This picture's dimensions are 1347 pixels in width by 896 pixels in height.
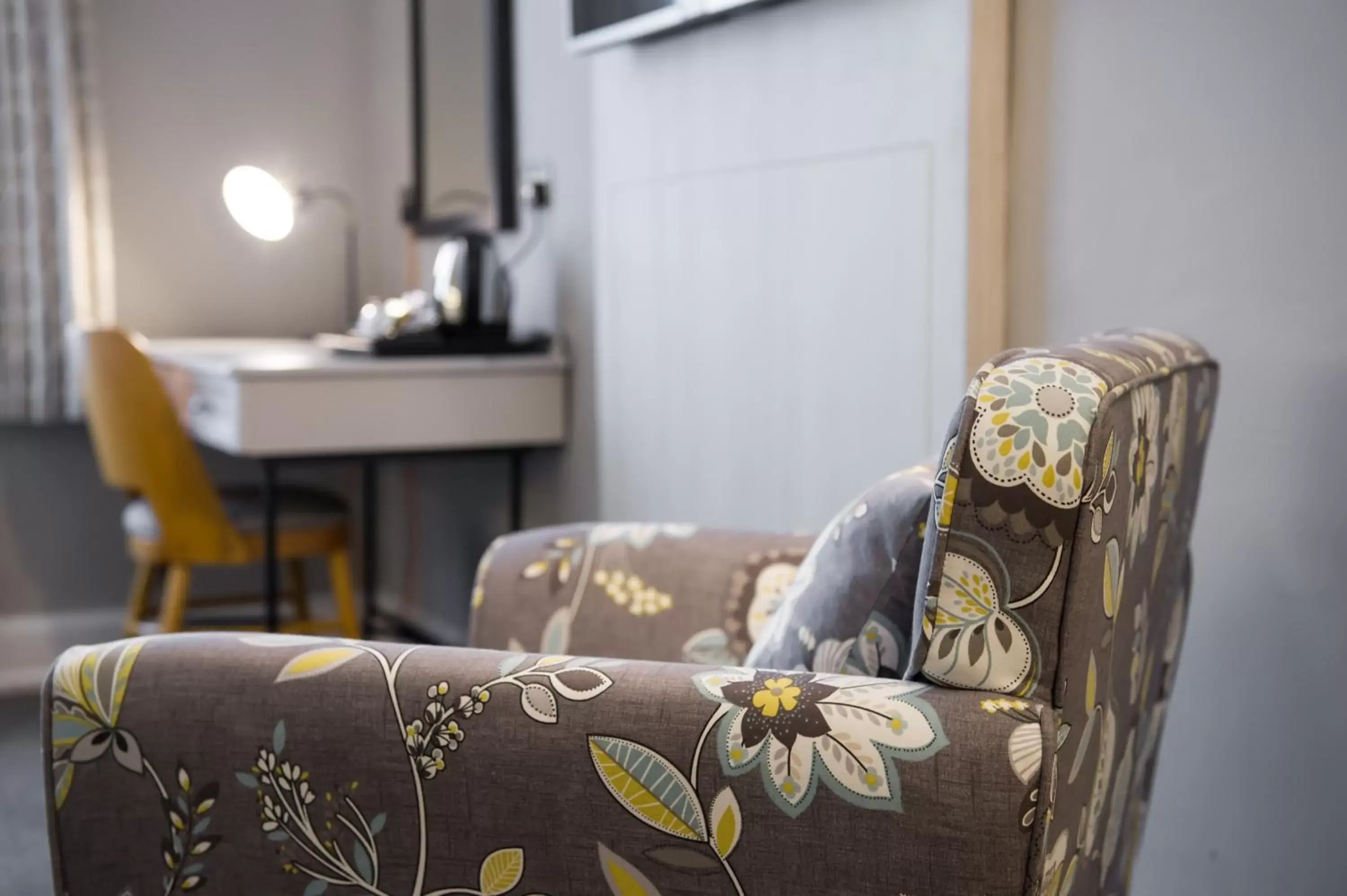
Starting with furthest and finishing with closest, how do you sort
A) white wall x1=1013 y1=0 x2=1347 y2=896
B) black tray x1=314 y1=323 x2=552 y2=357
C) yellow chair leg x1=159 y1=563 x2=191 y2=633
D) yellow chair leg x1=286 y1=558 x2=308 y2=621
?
1. yellow chair leg x1=286 y1=558 x2=308 y2=621
2. yellow chair leg x1=159 y1=563 x2=191 y2=633
3. black tray x1=314 y1=323 x2=552 y2=357
4. white wall x1=1013 y1=0 x2=1347 y2=896

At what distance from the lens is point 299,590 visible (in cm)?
353

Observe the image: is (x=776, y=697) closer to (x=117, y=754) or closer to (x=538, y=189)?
(x=117, y=754)

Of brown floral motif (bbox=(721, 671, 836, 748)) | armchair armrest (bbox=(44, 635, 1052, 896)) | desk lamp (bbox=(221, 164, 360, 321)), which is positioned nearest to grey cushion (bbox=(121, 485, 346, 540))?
desk lamp (bbox=(221, 164, 360, 321))

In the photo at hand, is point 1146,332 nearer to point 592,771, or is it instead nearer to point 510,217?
point 592,771

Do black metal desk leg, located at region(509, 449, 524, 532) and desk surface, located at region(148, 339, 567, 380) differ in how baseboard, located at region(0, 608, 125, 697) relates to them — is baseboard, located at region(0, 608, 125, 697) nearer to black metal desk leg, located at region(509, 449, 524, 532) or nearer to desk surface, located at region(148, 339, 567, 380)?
desk surface, located at region(148, 339, 567, 380)

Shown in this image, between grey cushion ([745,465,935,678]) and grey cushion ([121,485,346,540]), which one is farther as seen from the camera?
grey cushion ([121,485,346,540])

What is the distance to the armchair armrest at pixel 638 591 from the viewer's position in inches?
56.9

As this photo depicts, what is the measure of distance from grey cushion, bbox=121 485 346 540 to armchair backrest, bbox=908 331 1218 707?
2353mm

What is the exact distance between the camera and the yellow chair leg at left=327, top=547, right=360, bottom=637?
10.4 ft

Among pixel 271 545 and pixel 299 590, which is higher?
pixel 271 545

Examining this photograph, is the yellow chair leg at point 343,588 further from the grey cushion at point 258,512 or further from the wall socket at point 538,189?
the wall socket at point 538,189

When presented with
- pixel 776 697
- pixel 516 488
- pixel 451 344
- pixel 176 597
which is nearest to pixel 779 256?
pixel 451 344

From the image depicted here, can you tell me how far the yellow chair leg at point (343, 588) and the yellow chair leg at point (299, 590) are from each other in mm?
317

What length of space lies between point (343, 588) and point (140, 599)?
1.73 feet
